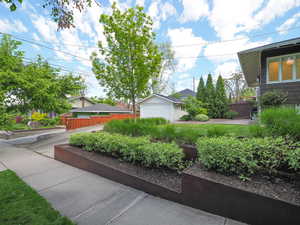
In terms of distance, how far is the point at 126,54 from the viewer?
575 centimetres

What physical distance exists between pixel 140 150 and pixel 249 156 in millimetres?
2087

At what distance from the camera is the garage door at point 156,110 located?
47.4ft

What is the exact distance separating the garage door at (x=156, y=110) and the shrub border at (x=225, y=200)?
11.9 m

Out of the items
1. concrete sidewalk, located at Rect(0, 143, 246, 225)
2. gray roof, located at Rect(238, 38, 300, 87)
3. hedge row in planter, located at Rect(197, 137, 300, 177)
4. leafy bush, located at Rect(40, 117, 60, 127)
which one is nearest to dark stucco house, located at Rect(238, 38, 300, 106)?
gray roof, located at Rect(238, 38, 300, 87)

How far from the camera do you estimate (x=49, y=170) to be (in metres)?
3.78

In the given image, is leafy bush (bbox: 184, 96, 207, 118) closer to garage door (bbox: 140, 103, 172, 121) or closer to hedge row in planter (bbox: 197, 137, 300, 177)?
garage door (bbox: 140, 103, 172, 121)

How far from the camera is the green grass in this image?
1.88 meters

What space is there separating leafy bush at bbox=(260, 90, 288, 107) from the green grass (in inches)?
336

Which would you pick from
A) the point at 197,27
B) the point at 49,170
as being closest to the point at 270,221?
the point at 49,170

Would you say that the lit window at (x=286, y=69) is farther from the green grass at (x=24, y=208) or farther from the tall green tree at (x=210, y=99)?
the green grass at (x=24, y=208)

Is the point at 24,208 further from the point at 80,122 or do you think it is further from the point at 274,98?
the point at 80,122

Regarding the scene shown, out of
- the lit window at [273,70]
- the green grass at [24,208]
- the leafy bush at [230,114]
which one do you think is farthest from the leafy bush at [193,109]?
the green grass at [24,208]

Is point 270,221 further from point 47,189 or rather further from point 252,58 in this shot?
point 252,58

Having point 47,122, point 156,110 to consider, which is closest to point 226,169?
point 156,110
